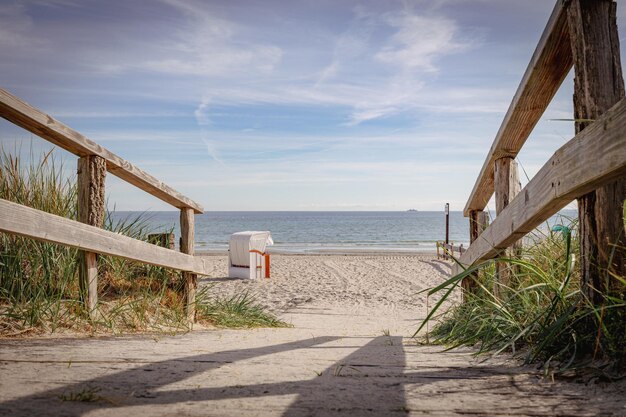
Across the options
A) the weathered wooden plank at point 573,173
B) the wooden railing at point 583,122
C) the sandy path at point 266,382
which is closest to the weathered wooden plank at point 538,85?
the wooden railing at point 583,122

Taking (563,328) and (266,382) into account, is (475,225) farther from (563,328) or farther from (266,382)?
(266,382)

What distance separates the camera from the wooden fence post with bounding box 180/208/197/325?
507 centimetres

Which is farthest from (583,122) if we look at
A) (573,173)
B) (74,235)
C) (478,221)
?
(74,235)

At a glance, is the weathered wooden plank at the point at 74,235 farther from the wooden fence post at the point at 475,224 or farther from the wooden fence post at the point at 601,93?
the wooden fence post at the point at 601,93

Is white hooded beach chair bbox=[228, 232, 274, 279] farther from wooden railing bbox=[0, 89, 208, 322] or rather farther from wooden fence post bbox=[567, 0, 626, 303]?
wooden fence post bbox=[567, 0, 626, 303]

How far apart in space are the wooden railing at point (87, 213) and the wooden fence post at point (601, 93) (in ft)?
10.5

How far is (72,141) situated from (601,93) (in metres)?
3.44

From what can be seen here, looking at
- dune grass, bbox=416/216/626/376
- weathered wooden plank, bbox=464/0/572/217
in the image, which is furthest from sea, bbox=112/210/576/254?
dune grass, bbox=416/216/626/376

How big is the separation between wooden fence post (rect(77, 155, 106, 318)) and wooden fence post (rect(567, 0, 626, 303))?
3351 millimetres

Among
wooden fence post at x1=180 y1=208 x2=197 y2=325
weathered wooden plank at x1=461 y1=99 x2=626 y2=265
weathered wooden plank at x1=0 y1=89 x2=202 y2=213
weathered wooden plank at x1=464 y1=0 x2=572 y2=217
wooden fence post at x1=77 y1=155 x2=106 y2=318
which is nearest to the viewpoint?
weathered wooden plank at x1=461 y1=99 x2=626 y2=265

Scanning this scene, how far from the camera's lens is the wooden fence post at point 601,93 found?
7.25 ft

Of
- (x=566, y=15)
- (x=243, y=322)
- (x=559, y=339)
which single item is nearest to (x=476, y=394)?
(x=559, y=339)

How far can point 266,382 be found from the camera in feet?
6.92

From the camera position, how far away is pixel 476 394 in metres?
1.91
